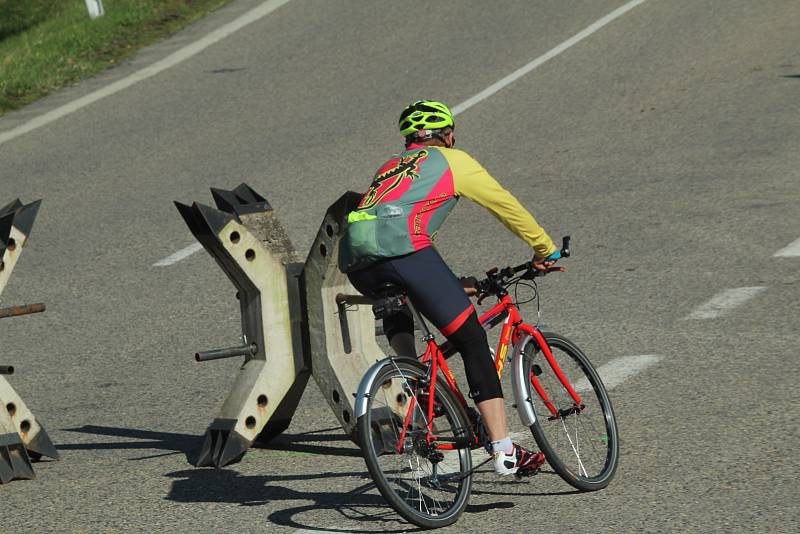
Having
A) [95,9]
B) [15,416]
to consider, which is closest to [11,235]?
[15,416]

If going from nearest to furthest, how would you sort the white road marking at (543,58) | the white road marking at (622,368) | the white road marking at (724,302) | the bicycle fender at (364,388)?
1. the bicycle fender at (364,388)
2. the white road marking at (622,368)
3. the white road marking at (724,302)
4. the white road marking at (543,58)

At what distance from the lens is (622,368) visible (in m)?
8.21

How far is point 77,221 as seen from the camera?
41.9 ft

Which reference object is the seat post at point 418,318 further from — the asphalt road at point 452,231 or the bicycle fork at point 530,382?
the asphalt road at point 452,231

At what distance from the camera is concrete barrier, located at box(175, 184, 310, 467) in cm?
720

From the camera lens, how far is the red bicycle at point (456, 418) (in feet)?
19.7

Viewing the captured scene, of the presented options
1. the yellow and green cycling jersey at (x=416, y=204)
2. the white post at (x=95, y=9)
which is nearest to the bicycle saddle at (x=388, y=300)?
the yellow and green cycling jersey at (x=416, y=204)

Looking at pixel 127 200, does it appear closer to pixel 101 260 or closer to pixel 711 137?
pixel 101 260

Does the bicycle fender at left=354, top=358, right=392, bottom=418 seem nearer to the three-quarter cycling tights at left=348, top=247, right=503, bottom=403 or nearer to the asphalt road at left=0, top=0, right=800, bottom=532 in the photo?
the three-quarter cycling tights at left=348, top=247, right=503, bottom=403

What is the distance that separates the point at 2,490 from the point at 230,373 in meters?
2.13

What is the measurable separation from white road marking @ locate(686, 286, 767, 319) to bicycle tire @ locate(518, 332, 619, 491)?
2551 millimetres

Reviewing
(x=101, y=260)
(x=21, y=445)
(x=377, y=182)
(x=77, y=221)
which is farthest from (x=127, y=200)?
(x=377, y=182)

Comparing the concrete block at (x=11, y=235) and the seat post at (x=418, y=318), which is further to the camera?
the concrete block at (x=11, y=235)

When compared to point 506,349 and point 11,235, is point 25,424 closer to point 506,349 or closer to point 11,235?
point 11,235
